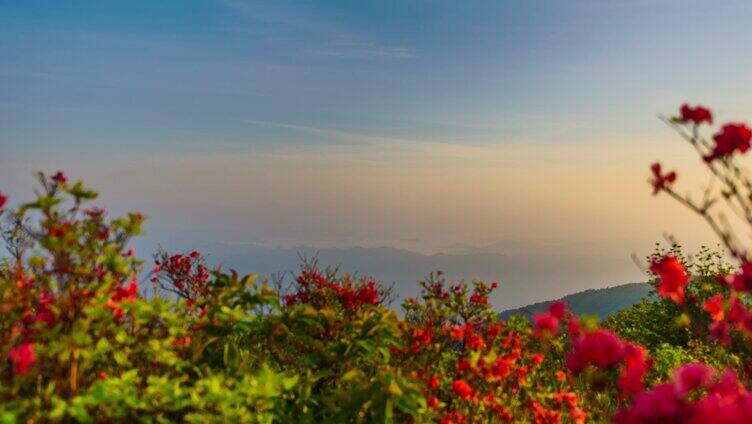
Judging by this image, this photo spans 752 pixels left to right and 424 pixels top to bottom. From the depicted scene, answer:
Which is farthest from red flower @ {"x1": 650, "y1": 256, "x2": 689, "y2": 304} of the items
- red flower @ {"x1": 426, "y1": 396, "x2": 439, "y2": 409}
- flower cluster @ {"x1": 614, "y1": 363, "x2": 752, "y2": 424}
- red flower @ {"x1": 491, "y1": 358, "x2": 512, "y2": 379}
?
red flower @ {"x1": 426, "y1": 396, "x2": 439, "y2": 409}

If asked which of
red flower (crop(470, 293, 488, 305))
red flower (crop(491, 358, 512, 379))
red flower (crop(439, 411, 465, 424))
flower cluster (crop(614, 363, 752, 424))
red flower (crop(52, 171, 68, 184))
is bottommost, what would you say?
red flower (crop(439, 411, 465, 424))

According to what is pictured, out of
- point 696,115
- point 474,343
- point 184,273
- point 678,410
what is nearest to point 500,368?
point 474,343

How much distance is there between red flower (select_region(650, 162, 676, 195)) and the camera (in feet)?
16.1

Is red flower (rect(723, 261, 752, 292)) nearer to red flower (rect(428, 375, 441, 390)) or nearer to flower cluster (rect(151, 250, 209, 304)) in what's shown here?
red flower (rect(428, 375, 441, 390))

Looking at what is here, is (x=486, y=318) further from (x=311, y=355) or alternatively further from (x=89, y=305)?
(x=89, y=305)

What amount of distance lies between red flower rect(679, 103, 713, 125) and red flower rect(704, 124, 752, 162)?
320 millimetres

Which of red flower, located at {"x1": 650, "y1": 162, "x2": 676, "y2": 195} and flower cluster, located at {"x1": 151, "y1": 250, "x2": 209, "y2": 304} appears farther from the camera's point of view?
flower cluster, located at {"x1": 151, "y1": 250, "x2": 209, "y2": 304}

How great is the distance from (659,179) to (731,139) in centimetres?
59

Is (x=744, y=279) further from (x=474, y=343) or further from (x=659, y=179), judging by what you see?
(x=474, y=343)

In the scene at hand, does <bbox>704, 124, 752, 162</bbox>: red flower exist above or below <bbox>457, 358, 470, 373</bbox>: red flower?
above

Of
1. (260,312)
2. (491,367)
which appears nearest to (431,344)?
(491,367)

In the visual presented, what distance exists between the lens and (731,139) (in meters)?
4.48

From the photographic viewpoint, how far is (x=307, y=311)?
19.2 feet

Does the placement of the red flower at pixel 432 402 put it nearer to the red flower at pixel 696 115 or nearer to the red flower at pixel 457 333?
the red flower at pixel 457 333
